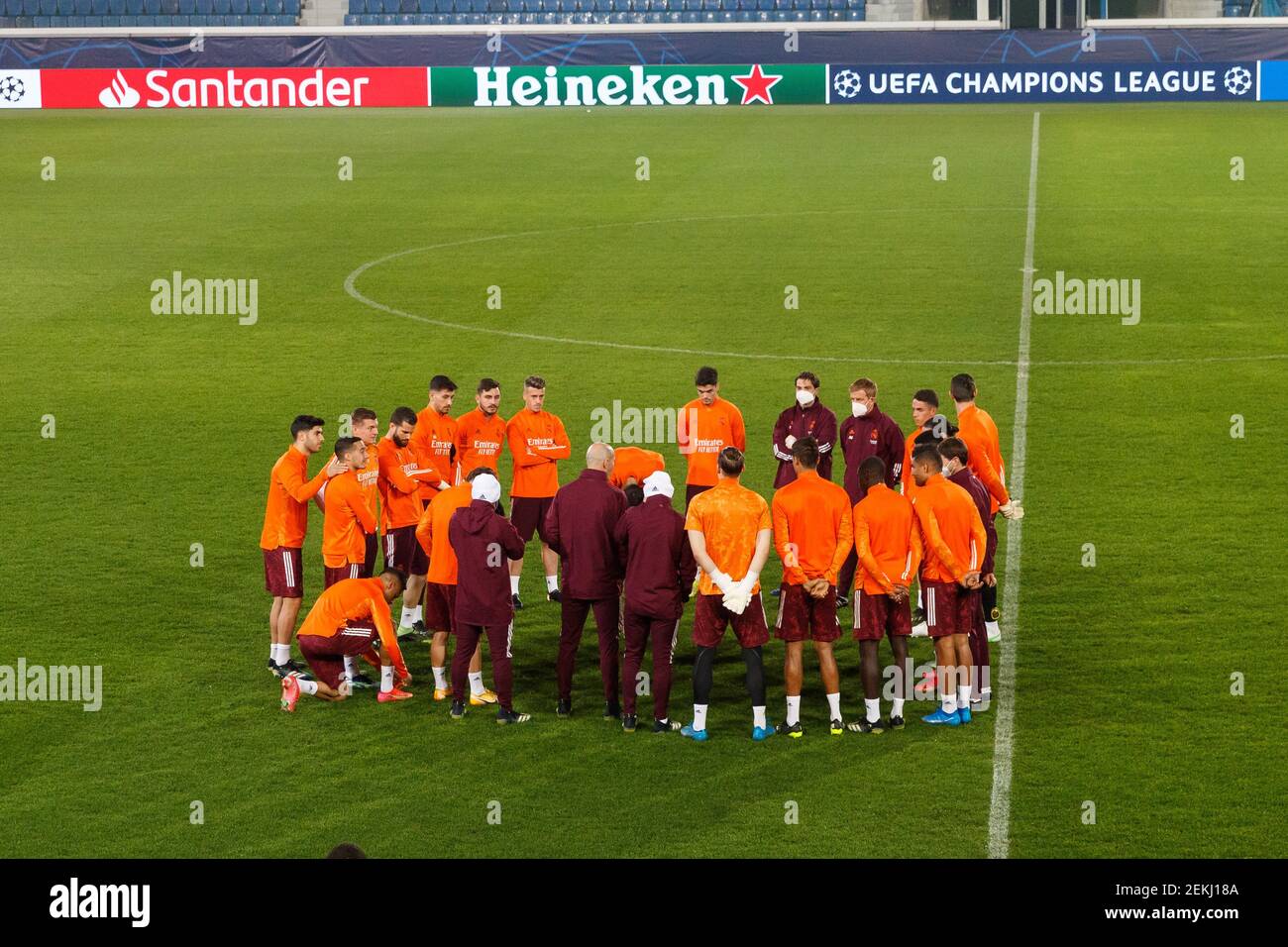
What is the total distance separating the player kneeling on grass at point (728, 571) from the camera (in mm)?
11273

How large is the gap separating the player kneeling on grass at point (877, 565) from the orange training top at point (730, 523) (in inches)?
25.9

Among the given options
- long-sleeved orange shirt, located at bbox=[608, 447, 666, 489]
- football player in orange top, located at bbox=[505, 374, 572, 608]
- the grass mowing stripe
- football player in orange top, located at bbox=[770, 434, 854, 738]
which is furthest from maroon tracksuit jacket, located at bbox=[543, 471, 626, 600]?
the grass mowing stripe

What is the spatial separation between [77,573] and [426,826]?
19.3 ft

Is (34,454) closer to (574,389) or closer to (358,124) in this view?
(574,389)

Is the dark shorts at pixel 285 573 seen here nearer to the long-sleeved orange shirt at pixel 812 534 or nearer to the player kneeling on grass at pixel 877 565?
the long-sleeved orange shirt at pixel 812 534

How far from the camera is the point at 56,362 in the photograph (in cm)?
2244

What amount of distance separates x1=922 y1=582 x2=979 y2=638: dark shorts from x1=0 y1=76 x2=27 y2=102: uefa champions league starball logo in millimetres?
44389

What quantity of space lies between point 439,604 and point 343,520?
3.36 ft

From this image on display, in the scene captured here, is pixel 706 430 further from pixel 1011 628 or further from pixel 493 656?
pixel 493 656

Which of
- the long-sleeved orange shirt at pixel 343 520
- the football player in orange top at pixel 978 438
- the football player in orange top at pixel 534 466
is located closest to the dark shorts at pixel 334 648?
the long-sleeved orange shirt at pixel 343 520

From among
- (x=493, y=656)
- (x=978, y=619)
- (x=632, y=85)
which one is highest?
(x=632, y=85)

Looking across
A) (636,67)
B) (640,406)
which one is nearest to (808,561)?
(640,406)

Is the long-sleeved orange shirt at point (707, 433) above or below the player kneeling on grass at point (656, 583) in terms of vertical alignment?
above

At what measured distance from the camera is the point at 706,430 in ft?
46.8
